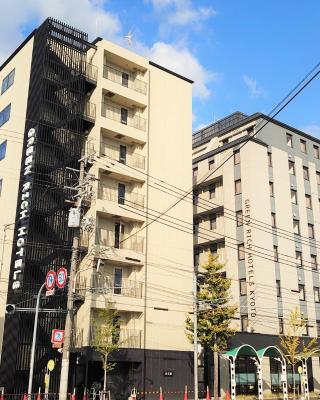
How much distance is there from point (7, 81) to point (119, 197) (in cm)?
1549

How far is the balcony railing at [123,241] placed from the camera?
43.2 metres

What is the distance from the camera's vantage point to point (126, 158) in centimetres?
4656

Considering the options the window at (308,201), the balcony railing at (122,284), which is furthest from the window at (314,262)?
the balcony railing at (122,284)

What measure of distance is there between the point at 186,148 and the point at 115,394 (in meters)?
23.1

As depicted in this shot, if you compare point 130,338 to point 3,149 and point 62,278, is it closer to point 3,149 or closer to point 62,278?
point 62,278

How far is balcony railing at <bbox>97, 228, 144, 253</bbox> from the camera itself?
1699 inches

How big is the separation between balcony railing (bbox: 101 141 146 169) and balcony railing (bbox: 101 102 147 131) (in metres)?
2.57

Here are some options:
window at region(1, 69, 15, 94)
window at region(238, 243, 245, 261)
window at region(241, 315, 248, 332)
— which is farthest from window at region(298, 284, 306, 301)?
window at region(1, 69, 15, 94)

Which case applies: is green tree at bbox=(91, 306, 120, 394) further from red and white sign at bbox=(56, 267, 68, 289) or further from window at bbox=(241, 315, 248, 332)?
window at bbox=(241, 315, 248, 332)

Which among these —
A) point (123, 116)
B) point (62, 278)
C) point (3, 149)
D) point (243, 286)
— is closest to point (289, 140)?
point (243, 286)

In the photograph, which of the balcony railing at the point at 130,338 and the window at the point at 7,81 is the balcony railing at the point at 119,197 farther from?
the window at the point at 7,81

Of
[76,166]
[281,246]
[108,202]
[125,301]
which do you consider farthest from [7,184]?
[281,246]

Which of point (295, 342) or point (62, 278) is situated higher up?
point (62, 278)

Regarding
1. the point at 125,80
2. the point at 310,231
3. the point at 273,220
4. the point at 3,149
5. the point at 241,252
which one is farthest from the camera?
the point at 310,231
